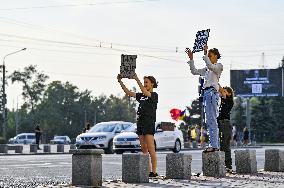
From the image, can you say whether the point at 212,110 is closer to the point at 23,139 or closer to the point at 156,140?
the point at 156,140

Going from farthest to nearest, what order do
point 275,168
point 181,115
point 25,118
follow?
1. point 25,118
2. point 181,115
3. point 275,168

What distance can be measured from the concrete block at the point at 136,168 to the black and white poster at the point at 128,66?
123cm

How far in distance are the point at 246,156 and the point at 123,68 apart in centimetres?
421

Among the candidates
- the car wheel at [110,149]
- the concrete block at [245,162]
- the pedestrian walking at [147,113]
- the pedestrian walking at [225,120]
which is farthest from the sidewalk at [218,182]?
the car wheel at [110,149]

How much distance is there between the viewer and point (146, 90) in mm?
12812

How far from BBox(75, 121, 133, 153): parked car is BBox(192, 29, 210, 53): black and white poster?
64.1ft

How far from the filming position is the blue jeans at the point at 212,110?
13719 millimetres

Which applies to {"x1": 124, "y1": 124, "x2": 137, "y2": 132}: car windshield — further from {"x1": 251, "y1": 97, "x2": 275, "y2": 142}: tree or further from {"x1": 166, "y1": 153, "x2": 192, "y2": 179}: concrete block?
{"x1": 251, "y1": 97, "x2": 275, "y2": 142}: tree

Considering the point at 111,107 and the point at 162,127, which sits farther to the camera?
the point at 111,107

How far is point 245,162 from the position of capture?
609 inches

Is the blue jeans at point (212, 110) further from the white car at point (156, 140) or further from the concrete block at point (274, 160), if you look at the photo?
the white car at point (156, 140)

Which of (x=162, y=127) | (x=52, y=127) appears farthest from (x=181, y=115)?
(x=52, y=127)

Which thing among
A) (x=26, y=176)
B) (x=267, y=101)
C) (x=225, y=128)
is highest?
(x=267, y=101)

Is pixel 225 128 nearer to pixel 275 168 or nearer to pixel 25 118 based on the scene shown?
pixel 275 168
